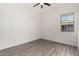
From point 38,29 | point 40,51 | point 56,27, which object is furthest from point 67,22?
point 40,51

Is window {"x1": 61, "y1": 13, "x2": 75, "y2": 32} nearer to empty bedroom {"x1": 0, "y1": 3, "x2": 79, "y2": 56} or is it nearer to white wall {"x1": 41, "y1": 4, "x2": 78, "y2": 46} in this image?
empty bedroom {"x1": 0, "y1": 3, "x2": 79, "y2": 56}

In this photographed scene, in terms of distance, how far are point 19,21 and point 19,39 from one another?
1.15 metres

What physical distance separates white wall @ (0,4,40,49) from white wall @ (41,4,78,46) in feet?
2.86

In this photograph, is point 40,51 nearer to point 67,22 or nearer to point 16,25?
point 16,25

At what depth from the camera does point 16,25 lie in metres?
4.11

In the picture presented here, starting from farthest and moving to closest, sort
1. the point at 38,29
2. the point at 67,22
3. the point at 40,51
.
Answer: the point at 38,29 < the point at 67,22 < the point at 40,51

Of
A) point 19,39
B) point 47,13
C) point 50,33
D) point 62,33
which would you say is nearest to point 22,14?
point 19,39

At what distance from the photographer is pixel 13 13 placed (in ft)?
12.9

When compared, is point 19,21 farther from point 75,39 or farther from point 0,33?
point 75,39

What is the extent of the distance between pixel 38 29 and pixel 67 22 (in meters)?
2.52

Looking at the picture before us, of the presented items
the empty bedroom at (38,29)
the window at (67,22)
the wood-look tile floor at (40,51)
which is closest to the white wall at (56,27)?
the empty bedroom at (38,29)

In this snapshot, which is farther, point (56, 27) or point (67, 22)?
point (56, 27)

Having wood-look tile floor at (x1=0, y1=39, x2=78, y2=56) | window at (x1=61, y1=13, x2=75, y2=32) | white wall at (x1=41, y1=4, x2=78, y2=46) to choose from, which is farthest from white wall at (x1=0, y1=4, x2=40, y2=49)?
window at (x1=61, y1=13, x2=75, y2=32)

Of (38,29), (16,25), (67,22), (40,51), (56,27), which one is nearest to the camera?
(40,51)
